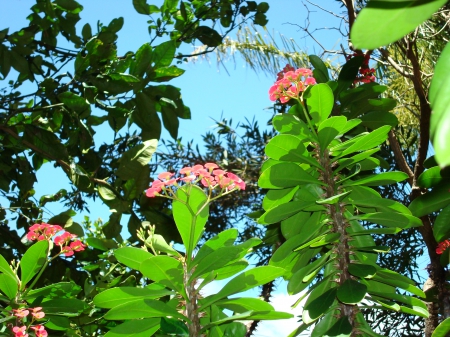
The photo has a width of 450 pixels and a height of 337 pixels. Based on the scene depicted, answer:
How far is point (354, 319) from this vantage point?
1400 millimetres

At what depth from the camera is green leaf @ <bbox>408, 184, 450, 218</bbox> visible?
1.47 metres

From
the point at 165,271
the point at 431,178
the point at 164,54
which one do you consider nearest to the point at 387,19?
the point at 165,271

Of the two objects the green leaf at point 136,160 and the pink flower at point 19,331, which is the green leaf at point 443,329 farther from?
the green leaf at point 136,160

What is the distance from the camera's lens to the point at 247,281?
4.19ft

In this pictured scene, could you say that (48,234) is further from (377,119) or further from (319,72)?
(377,119)

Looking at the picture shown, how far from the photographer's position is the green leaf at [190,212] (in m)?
1.30

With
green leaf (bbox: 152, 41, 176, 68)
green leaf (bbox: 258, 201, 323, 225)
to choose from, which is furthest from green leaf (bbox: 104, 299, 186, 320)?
green leaf (bbox: 152, 41, 176, 68)

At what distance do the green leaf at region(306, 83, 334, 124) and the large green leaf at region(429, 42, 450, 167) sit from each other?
46.5 inches

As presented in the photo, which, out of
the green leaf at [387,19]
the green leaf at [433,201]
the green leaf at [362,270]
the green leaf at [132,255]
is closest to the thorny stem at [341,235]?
the green leaf at [362,270]

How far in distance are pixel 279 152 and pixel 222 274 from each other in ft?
1.15

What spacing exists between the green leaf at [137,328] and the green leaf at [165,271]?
120 millimetres

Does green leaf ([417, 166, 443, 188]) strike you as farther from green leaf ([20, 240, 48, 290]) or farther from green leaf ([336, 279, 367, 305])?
green leaf ([20, 240, 48, 290])

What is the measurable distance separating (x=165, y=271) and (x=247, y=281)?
186 millimetres

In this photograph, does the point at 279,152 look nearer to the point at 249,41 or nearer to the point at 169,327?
the point at 169,327
